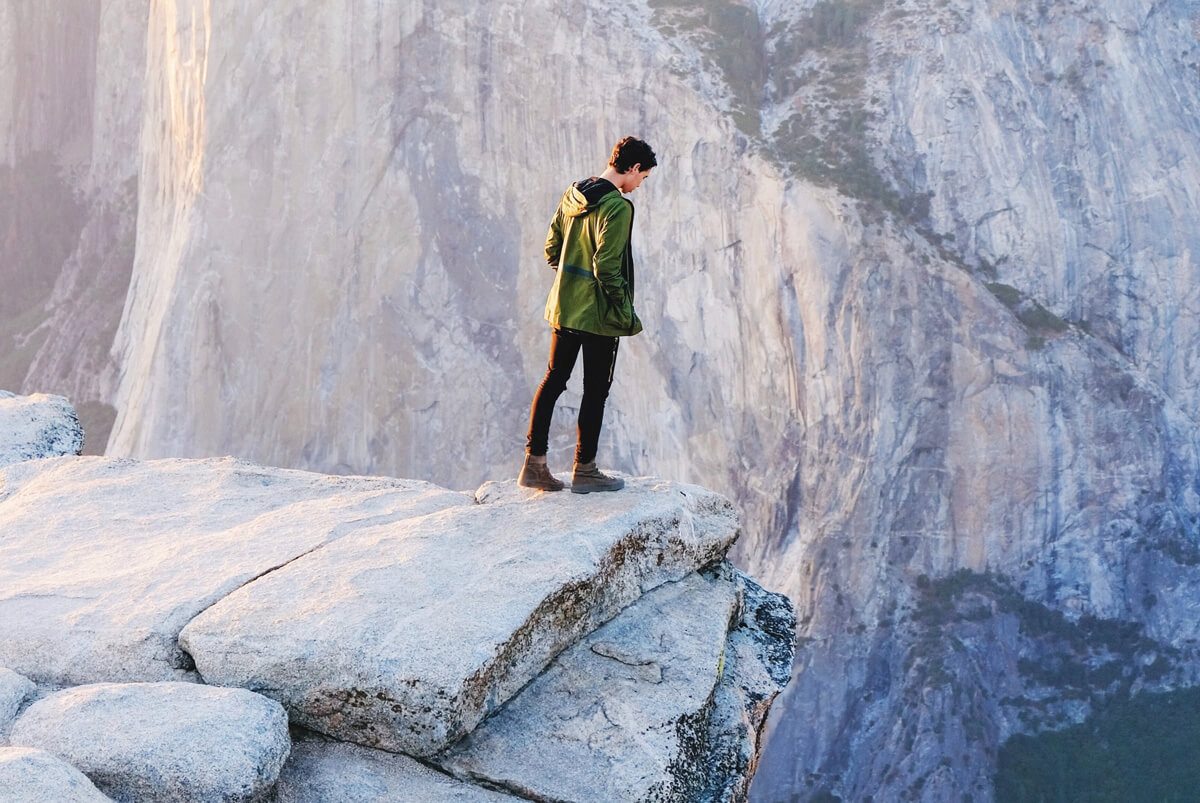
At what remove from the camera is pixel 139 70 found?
3369cm

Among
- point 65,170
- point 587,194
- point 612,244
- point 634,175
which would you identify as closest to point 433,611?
point 612,244

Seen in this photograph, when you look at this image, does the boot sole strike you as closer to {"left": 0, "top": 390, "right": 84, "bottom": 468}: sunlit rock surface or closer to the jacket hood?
the jacket hood

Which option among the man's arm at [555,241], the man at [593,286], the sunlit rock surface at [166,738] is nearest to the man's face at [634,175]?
the man at [593,286]

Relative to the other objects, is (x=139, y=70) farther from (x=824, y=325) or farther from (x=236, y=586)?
(x=236, y=586)

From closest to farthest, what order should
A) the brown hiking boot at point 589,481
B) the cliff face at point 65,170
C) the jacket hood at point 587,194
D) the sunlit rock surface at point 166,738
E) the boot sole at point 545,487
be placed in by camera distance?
the sunlit rock surface at point 166,738, the jacket hood at point 587,194, the brown hiking boot at point 589,481, the boot sole at point 545,487, the cliff face at point 65,170

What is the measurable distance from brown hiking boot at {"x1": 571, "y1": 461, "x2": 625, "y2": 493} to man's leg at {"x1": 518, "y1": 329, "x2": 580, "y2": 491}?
18 centimetres

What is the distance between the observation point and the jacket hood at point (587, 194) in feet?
18.9

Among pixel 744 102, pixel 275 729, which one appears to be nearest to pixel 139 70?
pixel 744 102

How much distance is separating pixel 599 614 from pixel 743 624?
1.22 m

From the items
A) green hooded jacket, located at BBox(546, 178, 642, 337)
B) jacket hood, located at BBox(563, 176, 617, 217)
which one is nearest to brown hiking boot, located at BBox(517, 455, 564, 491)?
green hooded jacket, located at BBox(546, 178, 642, 337)

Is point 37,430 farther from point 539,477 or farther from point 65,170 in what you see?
point 65,170

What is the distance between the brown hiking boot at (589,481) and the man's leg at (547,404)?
178mm

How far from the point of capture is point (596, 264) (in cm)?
570

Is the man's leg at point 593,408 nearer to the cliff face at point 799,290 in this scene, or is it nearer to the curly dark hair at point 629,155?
the curly dark hair at point 629,155
